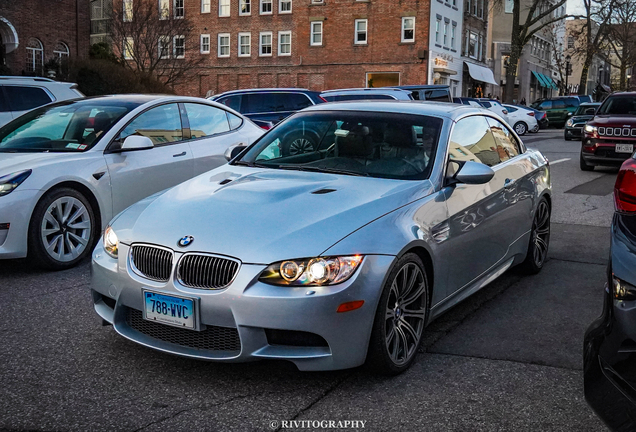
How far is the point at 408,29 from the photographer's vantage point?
48656 mm

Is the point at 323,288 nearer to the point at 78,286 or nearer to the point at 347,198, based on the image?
the point at 347,198

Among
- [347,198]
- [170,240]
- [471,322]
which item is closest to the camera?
[170,240]

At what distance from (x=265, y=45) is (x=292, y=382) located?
5153 centimetres

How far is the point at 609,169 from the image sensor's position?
1691 cm

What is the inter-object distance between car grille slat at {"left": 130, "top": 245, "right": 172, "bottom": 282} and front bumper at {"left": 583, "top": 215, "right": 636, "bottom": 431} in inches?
82.5

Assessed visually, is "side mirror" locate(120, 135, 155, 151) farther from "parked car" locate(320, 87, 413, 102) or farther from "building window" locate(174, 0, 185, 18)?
"building window" locate(174, 0, 185, 18)

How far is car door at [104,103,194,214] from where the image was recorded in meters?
7.06

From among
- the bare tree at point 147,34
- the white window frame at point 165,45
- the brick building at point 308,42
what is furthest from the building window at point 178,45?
the brick building at point 308,42

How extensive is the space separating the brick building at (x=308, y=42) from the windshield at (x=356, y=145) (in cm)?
4229

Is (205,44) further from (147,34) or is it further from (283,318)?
(283,318)

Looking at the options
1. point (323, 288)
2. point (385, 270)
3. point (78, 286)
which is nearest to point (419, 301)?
point (385, 270)

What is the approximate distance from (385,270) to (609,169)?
14.6 metres

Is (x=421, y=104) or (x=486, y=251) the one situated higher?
(x=421, y=104)

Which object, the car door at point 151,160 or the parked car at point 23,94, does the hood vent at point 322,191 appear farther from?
the parked car at point 23,94
